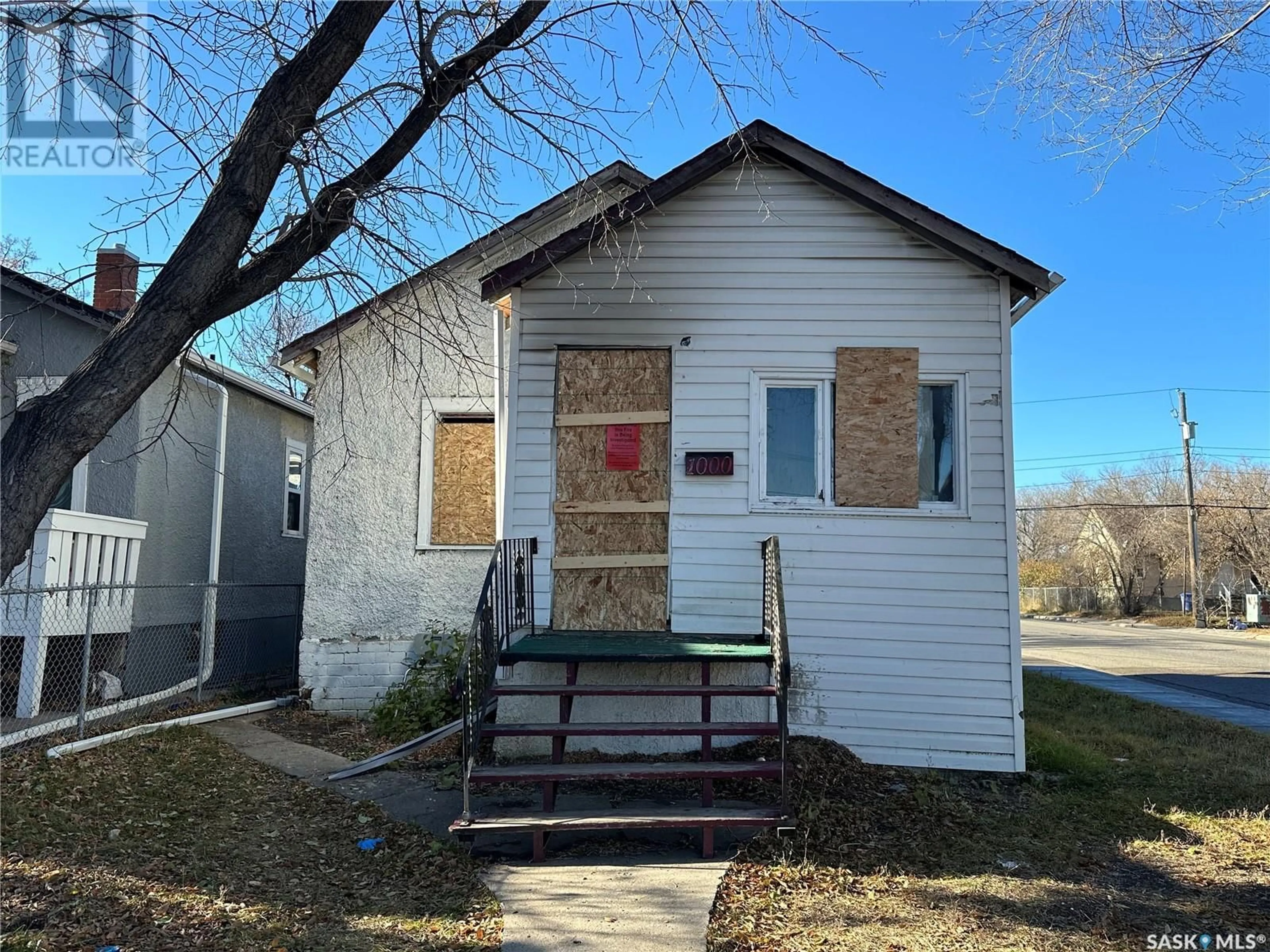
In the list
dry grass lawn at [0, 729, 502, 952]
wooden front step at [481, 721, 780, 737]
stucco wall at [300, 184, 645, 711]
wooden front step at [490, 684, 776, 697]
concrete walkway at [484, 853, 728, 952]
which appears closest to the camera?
concrete walkway at [484, 853, 728, 952]

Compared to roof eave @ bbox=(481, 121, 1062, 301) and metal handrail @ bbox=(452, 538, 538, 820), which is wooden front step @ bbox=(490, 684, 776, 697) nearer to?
metal handrail @ bbox=(452, 538, 538, 820)

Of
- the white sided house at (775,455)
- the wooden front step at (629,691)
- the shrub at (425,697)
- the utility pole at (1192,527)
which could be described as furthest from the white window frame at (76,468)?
the utility pole at (1192,527)

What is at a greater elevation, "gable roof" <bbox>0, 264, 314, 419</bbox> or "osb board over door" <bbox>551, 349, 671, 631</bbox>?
"gable roof" <bbox>0, 264, 314, 419</bbox>

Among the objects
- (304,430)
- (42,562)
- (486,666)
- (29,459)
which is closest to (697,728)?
(486,666)

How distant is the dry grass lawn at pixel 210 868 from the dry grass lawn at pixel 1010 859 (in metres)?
1.58

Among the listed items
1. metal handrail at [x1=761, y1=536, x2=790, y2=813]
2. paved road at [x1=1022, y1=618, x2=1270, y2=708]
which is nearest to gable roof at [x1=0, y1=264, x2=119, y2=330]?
metal handrail at [x1=761, y1=536, x2=790, y2=813]

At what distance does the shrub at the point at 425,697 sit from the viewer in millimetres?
8352

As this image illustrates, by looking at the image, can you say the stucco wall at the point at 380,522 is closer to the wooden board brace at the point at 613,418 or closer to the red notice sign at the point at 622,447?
the wooden board brace at the point at 613,418

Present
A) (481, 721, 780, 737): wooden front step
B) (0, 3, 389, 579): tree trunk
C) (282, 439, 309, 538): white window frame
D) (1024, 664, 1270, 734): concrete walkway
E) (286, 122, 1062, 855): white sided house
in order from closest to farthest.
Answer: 1. (0, 3, 389, 579): tree trunk
2. (481, 721, 780, 737): wooden front step
3. (286, 122, 1062, 855): white sided house
4. (1024, 664, 1270, 734): concrete walkway
5. (282, 439, 309, 538): white window frame

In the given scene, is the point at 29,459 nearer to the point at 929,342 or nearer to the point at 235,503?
the point at 929,342

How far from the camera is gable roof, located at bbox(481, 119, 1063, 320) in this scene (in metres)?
6.88

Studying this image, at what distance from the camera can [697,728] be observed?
530 cm

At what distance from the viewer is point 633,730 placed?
5.36 meters

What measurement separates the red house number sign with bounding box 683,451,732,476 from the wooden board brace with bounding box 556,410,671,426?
1.32 ft
